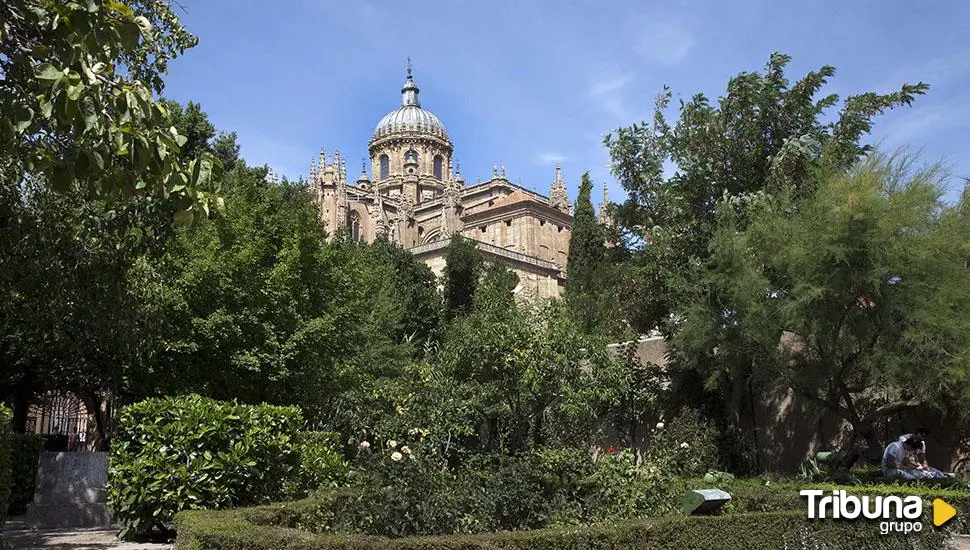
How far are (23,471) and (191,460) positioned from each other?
7532 millimetres

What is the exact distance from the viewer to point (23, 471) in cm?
1527

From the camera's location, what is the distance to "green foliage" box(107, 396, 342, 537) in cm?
971

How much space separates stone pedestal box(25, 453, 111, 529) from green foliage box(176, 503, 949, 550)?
541cm

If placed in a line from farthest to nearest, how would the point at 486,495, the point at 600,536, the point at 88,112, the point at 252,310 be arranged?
the point at 252,310 → the point at 486,495 → the point at 600,536 → the point at 88,112

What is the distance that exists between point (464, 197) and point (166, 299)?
166 ft

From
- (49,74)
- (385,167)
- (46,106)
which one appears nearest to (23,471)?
(46,106)

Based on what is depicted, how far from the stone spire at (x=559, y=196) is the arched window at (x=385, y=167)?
1586cm

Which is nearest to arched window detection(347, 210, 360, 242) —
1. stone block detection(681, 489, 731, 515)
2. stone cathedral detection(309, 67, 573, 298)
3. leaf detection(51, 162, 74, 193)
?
stone cathedral detection(309, 67, 573, 298)

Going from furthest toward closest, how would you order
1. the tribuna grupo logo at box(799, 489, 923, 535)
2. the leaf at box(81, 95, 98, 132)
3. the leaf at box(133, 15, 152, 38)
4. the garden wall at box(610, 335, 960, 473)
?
the garden wall at box(610, 335, 960, 473) → the tribuna grupo logo at box(799, 489, 923, 535) → the leaf at box(133, 15, 152, 38) → the leaf at box(81, 95, 98, 132)

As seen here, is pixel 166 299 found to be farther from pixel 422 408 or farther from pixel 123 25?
pixel 123 25

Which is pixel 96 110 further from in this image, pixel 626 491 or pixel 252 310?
pixel 252 310

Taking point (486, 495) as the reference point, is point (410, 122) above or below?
above

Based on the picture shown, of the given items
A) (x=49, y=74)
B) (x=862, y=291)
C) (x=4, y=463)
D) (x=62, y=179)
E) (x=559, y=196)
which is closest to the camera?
(x=49, y=74)

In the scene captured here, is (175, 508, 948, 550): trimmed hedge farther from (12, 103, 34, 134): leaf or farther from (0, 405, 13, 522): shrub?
(12, 103, 34, 134): leaf
